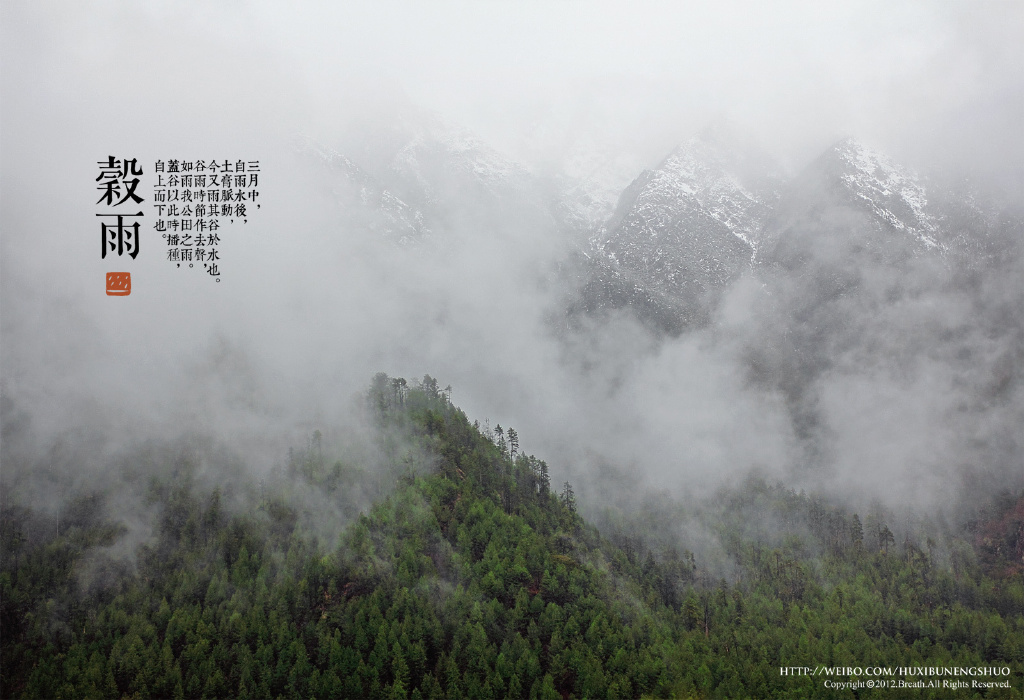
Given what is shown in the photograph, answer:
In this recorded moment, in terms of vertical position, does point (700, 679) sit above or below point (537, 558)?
below

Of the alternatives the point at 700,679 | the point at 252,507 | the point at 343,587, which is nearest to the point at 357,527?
the point at 343,587

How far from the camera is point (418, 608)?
464ft

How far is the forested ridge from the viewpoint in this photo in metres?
124

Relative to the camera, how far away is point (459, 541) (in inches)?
6491

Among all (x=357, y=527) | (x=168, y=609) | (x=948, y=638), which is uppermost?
(x=357, y=527)

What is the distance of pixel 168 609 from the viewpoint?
14025 cm

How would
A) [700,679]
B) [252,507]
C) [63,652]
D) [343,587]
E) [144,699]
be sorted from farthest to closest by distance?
1. [252,507]
2. [343,587]
3. [63,652]
4. [700,679]
5. [144,699]

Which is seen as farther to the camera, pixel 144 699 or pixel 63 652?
pixel 63 652

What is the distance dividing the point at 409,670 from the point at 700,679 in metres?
60.1

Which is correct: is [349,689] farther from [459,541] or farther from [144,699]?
[459,541]

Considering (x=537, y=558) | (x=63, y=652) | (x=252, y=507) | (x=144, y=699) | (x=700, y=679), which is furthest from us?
(x=252, y=507)

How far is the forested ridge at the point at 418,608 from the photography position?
4865 inches

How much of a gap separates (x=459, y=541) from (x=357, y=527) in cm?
2809

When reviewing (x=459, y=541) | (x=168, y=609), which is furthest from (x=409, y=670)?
(x=168, y=609)
